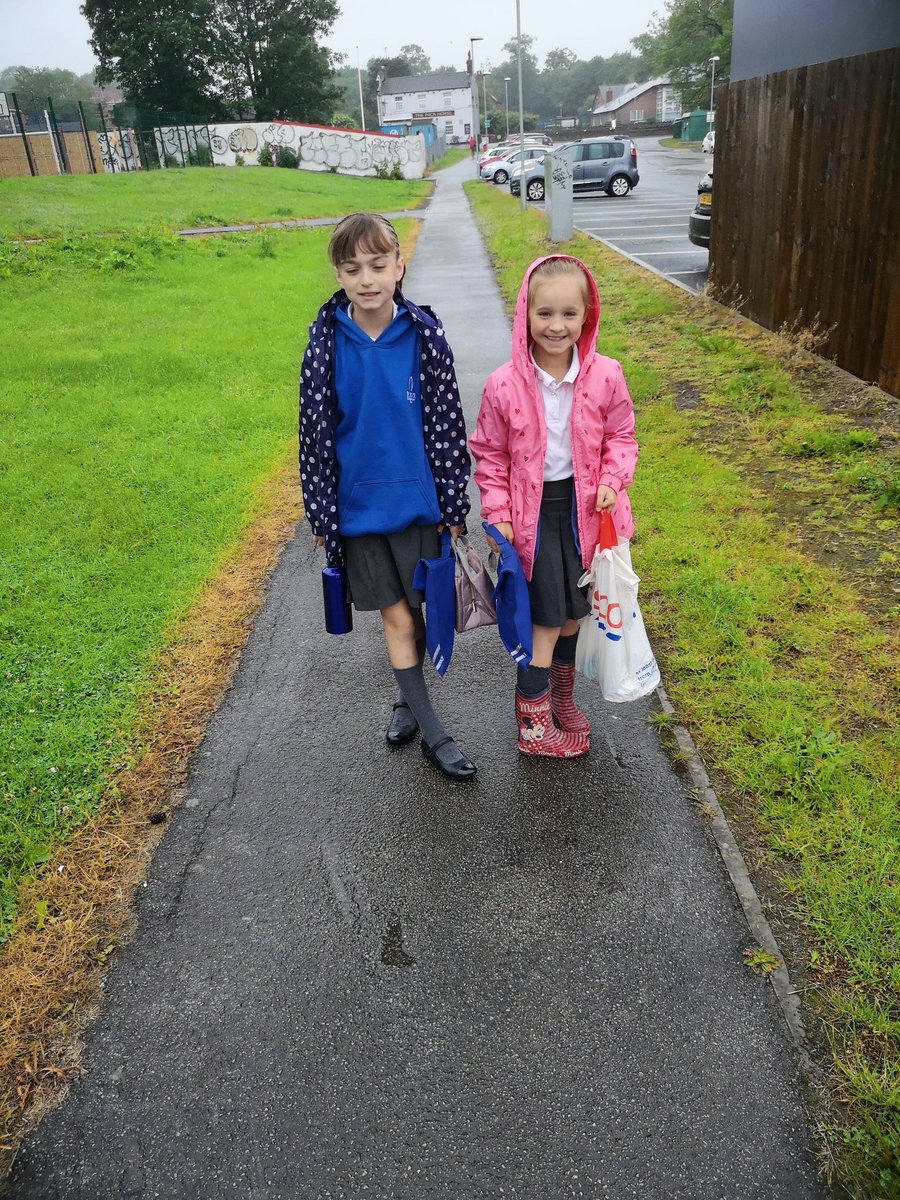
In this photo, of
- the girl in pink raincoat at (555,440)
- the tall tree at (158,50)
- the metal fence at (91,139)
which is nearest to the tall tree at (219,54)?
the tall tree at (158,50)

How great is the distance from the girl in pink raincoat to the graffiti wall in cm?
4907

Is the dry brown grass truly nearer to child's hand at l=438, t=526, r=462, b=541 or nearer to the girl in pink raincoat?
child's hand at l=438, t=526, r=462, b=541

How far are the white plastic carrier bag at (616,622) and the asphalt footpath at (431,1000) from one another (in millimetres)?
383

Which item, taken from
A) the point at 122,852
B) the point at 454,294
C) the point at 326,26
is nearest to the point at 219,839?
the point at 122,852

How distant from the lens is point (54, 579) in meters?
4.71

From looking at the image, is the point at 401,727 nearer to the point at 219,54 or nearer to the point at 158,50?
the point at 158,50

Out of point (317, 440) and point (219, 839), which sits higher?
point (317, 440)

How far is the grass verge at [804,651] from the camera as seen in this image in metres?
2.14

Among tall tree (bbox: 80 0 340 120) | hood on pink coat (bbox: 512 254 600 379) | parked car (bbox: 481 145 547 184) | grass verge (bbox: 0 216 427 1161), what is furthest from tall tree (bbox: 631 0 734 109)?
hood on pink coat (bbox: 512 254 600 379)

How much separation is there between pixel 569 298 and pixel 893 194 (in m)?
4.87

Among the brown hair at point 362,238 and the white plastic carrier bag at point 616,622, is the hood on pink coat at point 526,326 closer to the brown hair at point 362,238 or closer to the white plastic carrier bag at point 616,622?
the brown hair at point 362,238

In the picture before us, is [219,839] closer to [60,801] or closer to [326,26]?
[60,801]

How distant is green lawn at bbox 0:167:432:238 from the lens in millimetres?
20609

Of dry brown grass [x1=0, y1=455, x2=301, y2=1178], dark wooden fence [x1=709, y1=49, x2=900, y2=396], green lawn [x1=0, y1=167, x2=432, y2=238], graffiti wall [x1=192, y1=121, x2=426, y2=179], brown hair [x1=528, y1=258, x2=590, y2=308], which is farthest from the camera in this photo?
graffiti wall [x1=192, y1=121, x2=426, y2=179]
